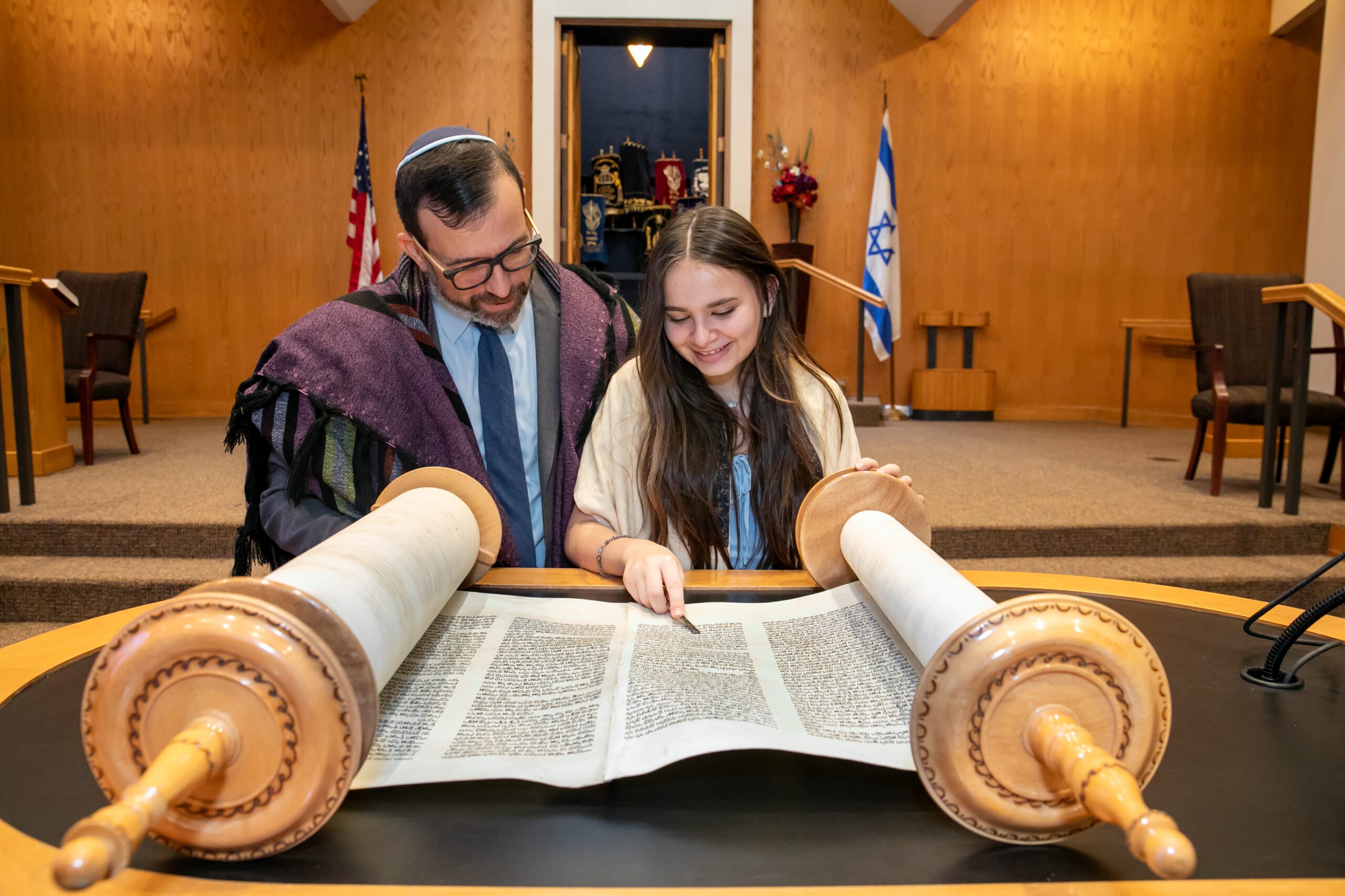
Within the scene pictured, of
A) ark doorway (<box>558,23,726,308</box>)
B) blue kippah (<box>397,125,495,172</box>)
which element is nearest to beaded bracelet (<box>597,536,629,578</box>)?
blue kippah (<box>397,125,495,172</box>)

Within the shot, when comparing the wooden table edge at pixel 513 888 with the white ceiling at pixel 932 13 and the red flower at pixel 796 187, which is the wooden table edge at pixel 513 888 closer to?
the red flower at pixel 796 187

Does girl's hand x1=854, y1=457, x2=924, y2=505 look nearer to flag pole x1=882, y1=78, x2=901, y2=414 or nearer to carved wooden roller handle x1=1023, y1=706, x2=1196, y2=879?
carved wooden roller handle x1=1023, y1=706, x2=1196, y2=879

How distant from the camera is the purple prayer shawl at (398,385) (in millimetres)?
1387

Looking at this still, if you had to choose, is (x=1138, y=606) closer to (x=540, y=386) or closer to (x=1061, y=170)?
(x=540, y=386)

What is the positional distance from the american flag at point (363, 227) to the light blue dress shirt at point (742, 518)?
17.7ft

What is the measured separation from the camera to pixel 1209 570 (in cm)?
316

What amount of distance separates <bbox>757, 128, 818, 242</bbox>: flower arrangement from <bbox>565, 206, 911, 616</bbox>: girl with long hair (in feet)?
16.5

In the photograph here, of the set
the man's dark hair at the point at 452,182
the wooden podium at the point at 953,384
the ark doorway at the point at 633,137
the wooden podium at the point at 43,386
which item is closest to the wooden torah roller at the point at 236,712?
the man's dark hair at the point at 452,182

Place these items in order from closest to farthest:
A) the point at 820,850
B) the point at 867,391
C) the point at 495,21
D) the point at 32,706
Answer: the point at 820,850 → the point at 32,706 → the point at 495,21 → the point at 867,391

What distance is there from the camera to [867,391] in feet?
22.5

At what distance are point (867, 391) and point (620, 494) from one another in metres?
5.65

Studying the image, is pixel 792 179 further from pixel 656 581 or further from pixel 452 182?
pixel 656 581

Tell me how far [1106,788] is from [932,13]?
6.73 m

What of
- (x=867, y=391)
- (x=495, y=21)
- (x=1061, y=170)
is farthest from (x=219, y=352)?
(x=1061, y=170)
